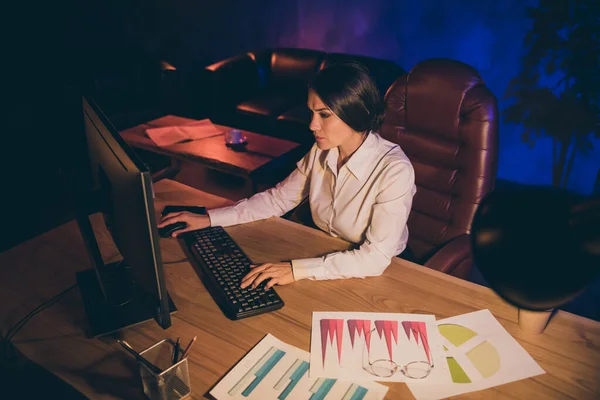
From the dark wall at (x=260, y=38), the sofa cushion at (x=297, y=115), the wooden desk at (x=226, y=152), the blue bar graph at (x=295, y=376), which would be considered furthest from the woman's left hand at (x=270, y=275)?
the dark wall at (x=260, y=38)

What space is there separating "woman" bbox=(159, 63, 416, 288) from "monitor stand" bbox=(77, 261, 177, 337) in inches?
9.9

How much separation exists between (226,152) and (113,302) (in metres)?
1.50

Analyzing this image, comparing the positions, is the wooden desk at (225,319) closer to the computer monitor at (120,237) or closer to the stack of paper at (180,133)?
the computer monitor at (120,237)

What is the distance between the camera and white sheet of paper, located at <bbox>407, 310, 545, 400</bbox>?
0.94m

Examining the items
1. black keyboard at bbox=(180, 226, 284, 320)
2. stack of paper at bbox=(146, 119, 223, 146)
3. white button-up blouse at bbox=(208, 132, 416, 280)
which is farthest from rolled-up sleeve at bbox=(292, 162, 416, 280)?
stack of paper at bbox=(146, 119, 223, 146)

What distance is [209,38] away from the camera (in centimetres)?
488

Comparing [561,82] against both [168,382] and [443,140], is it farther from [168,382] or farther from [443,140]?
[168,382]

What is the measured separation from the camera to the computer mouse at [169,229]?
1.44 metres

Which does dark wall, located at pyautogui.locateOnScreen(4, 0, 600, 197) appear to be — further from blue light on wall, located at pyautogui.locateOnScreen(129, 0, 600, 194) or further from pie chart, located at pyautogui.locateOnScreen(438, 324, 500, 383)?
pie chart, located at pyautogui.locateOnScreen(438, 324, 500, 383)

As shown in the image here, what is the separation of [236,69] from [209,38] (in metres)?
0.96

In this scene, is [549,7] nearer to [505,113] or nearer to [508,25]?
[508,25]

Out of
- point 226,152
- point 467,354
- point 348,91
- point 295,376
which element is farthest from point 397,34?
point 295,376

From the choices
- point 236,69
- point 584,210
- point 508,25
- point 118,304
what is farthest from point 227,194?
point 584,210

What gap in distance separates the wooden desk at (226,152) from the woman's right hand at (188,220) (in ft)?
2.96
